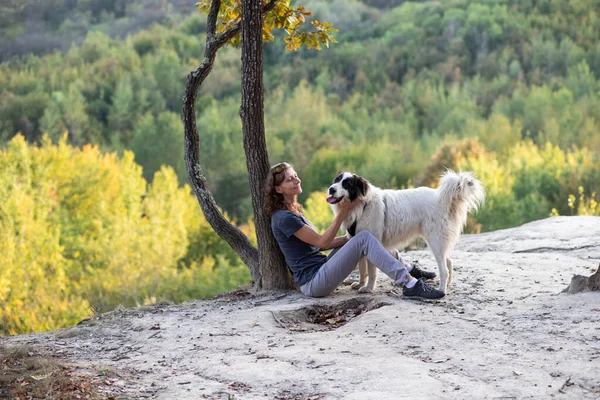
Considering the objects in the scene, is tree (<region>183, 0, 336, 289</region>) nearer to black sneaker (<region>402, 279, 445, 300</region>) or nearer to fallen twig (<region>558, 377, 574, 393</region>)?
black sneaker (<region>402, 279, 445, 300</region>)

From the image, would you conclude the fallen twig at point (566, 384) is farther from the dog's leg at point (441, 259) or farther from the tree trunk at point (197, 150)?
the tree trunk at point (197, 150)

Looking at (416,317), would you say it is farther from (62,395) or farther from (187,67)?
(187,67)

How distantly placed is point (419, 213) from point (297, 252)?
1.30 m

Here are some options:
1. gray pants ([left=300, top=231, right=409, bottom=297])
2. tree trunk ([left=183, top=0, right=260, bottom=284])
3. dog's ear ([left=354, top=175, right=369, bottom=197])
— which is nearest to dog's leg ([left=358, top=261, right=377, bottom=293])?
gray pants ([left=300, top=231, right=409, bottom=297])

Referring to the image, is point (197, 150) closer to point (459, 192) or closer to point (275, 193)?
point (275, 193)

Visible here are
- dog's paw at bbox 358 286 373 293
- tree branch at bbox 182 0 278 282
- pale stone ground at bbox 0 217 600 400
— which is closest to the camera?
pale stone ground at bbox 0 217 600 400

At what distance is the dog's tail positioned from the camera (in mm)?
7840

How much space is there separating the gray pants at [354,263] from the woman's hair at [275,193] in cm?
69

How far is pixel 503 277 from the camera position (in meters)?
8.85

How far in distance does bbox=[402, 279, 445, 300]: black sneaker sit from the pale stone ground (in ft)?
0.35

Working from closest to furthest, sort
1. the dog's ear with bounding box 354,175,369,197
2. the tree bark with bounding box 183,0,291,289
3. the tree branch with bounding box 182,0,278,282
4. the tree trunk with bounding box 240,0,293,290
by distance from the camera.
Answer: the dog's ear with bounding box 354,175,369,197, the tree trunk with bounding box 240,0,293,290, the tree bark with bounding box 183,0,291,289, the tree branch with bounding box 182,0,278,282

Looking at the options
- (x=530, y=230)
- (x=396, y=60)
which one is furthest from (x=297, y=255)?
(x=396, y=60)

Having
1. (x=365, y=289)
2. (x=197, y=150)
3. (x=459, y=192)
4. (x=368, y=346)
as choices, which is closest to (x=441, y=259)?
(x=459, y=192)

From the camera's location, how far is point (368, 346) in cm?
638
